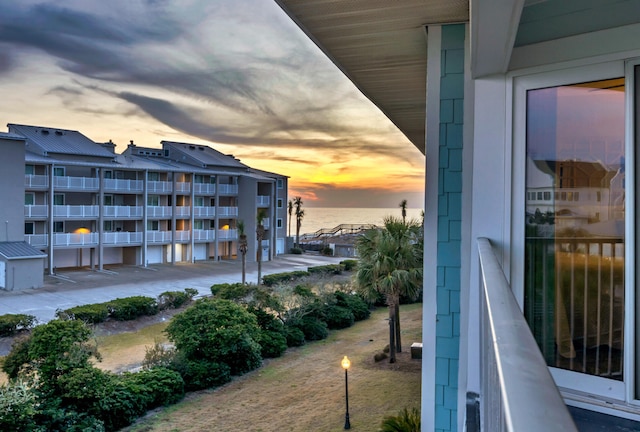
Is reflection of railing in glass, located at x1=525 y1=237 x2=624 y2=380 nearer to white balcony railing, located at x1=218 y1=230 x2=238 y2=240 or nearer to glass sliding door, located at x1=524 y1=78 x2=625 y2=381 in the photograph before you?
glass sliding door, located at x1=524 y1=78 x2=625 y2=381

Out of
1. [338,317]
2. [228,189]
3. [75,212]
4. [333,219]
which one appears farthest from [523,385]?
[333,219]

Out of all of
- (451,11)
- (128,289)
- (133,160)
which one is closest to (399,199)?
(133,160)

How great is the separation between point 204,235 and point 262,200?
203 inches

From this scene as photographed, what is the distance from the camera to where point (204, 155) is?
32969mm

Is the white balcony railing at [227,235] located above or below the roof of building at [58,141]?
below

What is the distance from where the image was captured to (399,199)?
4631 cm

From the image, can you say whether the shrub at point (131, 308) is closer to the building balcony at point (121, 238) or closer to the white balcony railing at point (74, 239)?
the white balcony railing at point (74, 239)

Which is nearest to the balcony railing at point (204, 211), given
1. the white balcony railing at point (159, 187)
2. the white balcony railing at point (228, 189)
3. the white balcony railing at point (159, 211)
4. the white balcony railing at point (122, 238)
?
the white balcony railing at point (228, 189)

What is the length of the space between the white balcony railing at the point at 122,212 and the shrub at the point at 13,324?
43.6 ft

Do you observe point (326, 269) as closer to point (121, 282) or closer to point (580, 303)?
point (121, 282)

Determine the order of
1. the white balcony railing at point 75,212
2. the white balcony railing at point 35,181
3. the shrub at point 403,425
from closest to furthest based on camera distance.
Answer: the shrub at point 403,425 < the white balcony railing at point 35,181 < the white balcony railing at point 75,212

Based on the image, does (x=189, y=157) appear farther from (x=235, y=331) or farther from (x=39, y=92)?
(x=235, y=331)

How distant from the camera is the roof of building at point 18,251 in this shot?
19.9m

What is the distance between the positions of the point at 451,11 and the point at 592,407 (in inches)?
105
